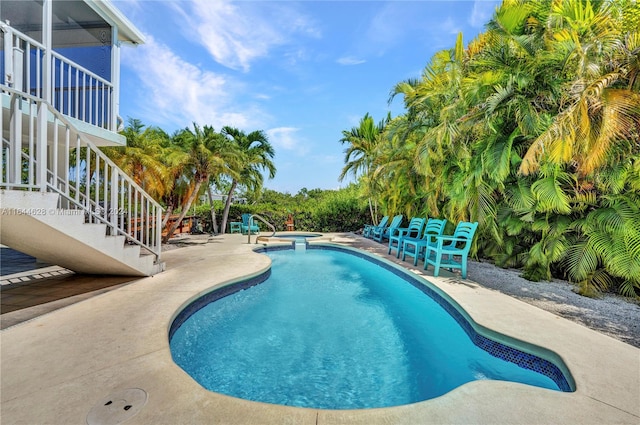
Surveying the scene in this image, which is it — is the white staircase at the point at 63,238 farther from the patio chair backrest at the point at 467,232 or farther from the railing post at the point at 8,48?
the patio chair backrest at the point at 467,232

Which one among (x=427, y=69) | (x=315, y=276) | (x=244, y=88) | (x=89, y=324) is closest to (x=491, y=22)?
(x=427, y=69)

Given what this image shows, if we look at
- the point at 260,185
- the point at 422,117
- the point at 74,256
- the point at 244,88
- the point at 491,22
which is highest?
the point at 244,88

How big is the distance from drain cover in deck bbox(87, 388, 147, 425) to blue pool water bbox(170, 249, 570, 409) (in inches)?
38.2

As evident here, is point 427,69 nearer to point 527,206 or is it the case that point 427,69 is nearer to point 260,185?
point 527,206

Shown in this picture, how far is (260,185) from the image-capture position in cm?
1498

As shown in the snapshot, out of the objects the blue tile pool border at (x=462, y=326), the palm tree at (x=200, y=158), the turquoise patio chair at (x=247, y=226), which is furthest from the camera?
the turquoise patio chair at (x=247, y=226)

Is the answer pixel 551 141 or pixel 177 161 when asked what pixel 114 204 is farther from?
pixel 551 141

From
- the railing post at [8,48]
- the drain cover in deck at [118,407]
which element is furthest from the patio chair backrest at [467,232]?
the railing post at [8,48]

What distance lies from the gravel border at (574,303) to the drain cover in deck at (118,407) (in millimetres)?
4863

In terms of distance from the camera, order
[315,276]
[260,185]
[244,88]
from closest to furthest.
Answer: [315,276]
[244,88]
[260,185]

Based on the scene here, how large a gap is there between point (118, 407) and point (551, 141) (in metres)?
5.75

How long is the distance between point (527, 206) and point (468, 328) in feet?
10.6

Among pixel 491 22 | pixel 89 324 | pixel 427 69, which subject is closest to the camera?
pixel 89 324

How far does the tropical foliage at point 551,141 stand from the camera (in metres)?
3.90
